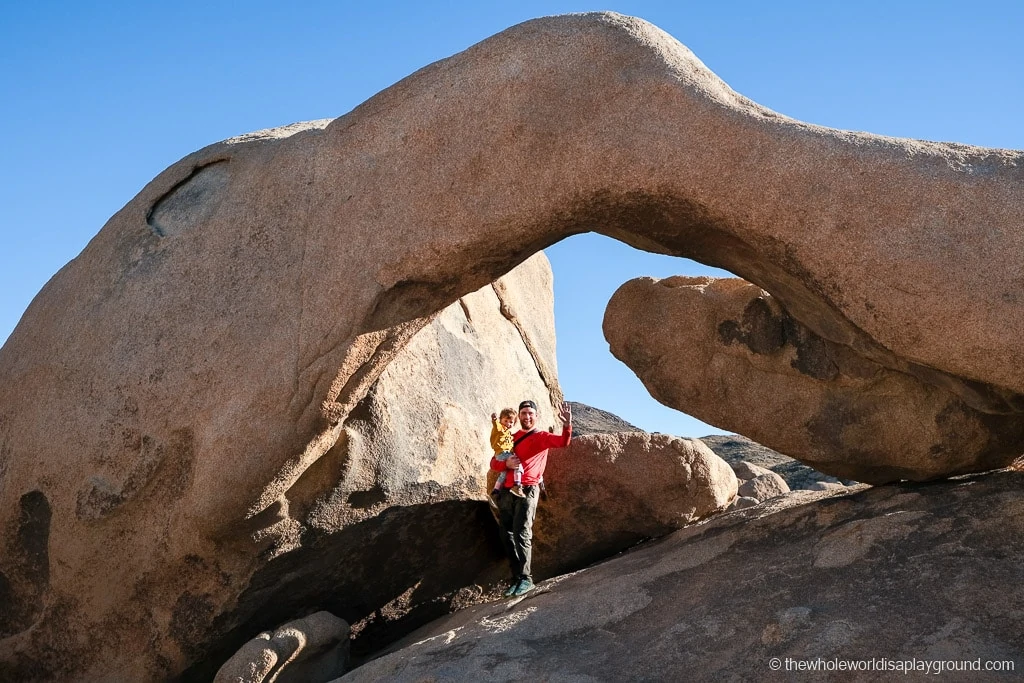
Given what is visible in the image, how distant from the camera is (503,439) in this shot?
5516 mm

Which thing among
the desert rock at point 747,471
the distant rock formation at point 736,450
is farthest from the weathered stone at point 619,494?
the distant rock formation at point 736,450

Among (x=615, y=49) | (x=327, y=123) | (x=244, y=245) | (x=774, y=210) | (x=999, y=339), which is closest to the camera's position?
(x=999, y=339)

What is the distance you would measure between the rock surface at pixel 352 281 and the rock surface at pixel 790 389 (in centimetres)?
13

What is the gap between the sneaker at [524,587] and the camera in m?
5.10

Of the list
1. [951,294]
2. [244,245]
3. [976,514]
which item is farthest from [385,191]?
[976,514]

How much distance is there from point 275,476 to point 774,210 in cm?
222

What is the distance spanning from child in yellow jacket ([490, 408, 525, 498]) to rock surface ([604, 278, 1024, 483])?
2.27ft

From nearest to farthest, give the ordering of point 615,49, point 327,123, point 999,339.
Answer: point 999,339 < point 615,49 < point 327,123

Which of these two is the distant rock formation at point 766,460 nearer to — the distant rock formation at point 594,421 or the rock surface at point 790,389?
the distant rock formation at point 594,421

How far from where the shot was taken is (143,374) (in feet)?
15.3

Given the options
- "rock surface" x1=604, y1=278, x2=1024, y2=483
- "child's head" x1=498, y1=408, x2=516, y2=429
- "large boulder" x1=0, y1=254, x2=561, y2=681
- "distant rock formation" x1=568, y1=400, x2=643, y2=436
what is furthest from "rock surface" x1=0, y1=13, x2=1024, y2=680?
"distant rock formation" x1=568, y1=400, x2=643, y2=436

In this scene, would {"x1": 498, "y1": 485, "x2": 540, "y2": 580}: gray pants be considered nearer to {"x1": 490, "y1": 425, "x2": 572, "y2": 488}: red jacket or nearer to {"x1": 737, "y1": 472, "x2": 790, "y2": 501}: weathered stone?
{"x1": 490, "y1": 425, "x2": 572, "y2": 488}: red jacket

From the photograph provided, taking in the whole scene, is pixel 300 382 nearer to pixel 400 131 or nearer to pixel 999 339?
pixel 400 131

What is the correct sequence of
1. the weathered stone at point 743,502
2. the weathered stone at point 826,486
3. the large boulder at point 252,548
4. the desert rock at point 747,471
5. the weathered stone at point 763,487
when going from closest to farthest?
the large boulder at point 252,548 → the weathered stone at point 826,486 → the weathered stone at point 743,502 → the weathered stone at point 763,487 → the desert rock at point 747,471
